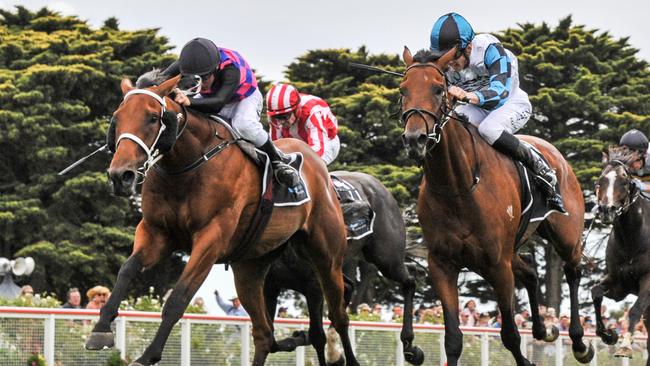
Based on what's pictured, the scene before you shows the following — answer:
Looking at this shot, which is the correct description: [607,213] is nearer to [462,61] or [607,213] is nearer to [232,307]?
[462,61]

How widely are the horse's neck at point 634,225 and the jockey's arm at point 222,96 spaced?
4.51 metres

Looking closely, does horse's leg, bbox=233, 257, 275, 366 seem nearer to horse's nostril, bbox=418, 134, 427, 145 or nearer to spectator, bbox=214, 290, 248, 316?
horse's nostril, bbox=418, 134, 427, 145

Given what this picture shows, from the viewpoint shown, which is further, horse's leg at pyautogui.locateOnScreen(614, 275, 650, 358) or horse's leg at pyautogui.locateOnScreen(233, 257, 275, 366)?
horse's leg at pyautogui.locateOnScreen(614, 275, 650, 358)

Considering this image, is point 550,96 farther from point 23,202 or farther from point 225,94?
point 225,94

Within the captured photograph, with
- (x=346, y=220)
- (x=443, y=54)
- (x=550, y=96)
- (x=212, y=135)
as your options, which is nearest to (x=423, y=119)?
(x=443, y=54)

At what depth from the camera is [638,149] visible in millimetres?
10953

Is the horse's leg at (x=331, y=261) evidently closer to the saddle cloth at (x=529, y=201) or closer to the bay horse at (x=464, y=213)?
the bay horse at (x=464, y=213)

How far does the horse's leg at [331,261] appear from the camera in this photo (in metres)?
8.92

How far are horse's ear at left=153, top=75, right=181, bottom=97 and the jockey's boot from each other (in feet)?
3.72

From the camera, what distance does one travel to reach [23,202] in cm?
2766

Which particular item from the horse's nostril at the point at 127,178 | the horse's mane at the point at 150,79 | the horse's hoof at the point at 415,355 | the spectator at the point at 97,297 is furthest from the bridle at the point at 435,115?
the spectator at the point at 97,297

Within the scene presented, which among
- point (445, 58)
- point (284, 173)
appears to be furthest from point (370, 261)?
point (445, 58)

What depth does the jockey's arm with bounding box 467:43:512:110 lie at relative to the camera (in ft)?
26.4

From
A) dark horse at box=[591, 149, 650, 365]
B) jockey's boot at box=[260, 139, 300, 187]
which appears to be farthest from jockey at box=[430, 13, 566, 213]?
dark horse at box=[591, 149, 650, 365]
